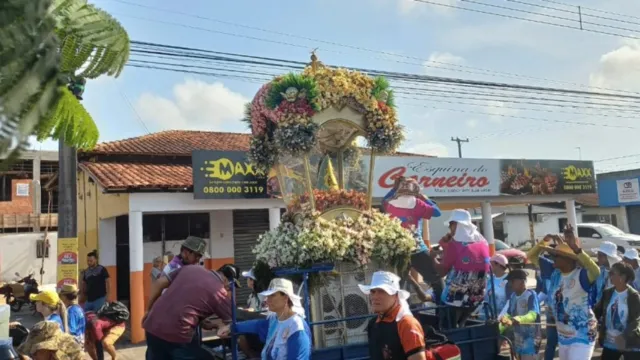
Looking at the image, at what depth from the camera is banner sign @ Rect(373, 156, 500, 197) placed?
14898 millimetres

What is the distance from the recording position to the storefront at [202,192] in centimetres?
1220

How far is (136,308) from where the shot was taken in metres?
11.2

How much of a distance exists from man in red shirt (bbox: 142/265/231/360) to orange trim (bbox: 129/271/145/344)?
6.88 m

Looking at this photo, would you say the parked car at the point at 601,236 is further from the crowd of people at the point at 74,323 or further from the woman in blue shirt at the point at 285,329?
the woman in blue shirt at the point at 285,329

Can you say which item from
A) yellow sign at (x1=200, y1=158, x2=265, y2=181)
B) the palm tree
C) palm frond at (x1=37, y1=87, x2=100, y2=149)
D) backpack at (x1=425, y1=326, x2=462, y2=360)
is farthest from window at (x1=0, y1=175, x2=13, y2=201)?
yellow sign at (x1=200, y1=158, x2=265, y2=181)

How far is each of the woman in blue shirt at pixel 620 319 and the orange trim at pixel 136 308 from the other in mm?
8579

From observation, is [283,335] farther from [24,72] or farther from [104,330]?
[104,330]

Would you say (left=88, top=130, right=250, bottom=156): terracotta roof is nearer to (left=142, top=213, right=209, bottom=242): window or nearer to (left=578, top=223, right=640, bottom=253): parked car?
(left=142, top=213, right=209, bottom=242): window

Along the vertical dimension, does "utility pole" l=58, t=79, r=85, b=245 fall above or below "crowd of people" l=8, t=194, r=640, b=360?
above

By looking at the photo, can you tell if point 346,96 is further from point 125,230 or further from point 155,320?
point 125,230

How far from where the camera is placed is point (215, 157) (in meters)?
12.4

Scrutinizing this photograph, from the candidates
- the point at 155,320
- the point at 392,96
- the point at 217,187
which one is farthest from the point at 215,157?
the point at 155,320

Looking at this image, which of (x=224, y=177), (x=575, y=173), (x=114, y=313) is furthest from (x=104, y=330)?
(x=575, y=173)

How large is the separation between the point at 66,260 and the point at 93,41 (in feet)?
23.5
